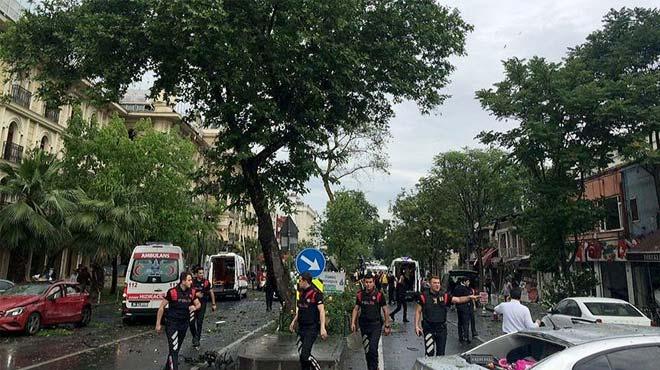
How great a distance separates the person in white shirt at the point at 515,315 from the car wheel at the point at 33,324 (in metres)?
11.8

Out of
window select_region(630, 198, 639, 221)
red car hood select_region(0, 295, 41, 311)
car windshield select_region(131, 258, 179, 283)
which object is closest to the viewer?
red car hood select_region(0, 295, 41, 311)

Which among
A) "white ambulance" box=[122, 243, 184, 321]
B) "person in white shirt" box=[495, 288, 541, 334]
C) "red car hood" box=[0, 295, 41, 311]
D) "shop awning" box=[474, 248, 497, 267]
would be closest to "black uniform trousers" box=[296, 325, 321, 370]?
"person in white shirt" box=[495, 288, 541, 334]

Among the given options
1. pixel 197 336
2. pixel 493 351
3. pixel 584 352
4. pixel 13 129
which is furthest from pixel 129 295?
pixel 13 129

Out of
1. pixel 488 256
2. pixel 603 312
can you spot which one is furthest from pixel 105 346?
pixel 488 256

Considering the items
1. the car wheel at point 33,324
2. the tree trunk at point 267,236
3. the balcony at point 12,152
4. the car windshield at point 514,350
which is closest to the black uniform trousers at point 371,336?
the car windshield at point 514,350

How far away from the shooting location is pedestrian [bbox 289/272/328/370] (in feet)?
25.4

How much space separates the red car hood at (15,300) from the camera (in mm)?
13247

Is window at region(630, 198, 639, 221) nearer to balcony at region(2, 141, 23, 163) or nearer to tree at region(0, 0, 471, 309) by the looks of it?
tree at region(0, 0, 471, 309)

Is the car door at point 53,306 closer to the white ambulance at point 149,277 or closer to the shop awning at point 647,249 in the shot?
the white ambulance at point 149,277

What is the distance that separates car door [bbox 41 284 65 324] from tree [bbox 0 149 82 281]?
6.46 m

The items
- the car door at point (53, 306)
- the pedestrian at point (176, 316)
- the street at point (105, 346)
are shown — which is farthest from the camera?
the car door at point (53, 306)

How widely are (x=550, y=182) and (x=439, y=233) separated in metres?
27.0

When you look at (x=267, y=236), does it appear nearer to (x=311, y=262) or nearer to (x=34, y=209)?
(x=311, y=262)

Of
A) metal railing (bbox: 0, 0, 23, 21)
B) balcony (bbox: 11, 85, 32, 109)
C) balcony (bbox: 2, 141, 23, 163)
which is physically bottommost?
balcony (bbox: 2, 141, 23, 163)
